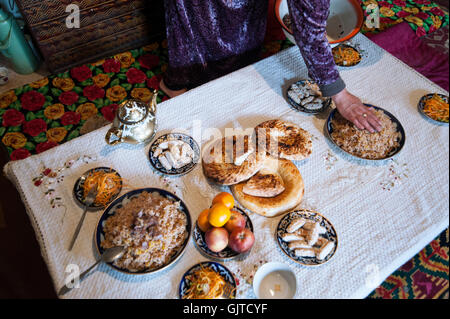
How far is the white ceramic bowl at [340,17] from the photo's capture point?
136 cm

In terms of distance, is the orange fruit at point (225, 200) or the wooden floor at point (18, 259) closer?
the orange fruit at point (225, 200)

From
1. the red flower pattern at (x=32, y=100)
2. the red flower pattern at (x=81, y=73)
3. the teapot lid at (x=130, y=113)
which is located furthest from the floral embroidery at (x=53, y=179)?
the red flower pattern at (x=81, y=73)

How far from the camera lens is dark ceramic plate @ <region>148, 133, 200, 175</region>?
1.08m

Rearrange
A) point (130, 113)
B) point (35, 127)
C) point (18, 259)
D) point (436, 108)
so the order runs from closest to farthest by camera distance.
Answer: point (130, 113) → point (436, 108) → point (18, 259) → point (35, 127)

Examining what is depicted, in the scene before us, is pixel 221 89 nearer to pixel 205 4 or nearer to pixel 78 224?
pixel 205 4

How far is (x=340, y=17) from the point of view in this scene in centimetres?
146

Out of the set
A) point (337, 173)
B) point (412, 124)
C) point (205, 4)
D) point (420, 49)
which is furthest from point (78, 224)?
point (420, 49)

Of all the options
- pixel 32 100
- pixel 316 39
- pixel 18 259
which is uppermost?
pixel 316 39

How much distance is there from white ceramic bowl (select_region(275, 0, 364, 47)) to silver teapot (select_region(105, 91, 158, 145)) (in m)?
0.73

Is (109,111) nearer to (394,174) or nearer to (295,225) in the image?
(295,225)

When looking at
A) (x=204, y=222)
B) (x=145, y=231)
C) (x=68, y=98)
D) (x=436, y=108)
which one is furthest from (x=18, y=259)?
(x=436, y=108)

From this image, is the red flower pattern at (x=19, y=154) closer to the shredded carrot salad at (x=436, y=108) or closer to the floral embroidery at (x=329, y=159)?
the floral embroidery at (x=329, y=159)

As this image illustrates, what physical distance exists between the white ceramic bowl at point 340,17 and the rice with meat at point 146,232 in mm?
930

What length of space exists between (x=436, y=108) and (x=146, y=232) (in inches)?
49.9
